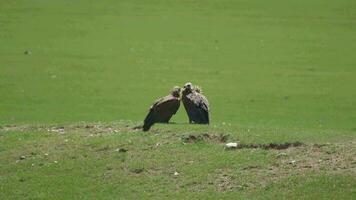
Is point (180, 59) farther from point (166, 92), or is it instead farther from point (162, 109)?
point (162, 109)

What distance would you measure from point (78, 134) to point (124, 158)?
2.37 metres

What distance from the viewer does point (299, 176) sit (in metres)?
12.6

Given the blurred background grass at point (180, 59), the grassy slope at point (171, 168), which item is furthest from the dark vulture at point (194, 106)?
the blurred background grass at point (180, 59)

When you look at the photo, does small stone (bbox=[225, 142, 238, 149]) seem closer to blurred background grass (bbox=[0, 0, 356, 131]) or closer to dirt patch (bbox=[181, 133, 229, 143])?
dirt patch (bbox=[181, 133, 229, 143])

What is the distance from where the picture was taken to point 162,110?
651 inches

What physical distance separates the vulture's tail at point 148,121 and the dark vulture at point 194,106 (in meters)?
1.12

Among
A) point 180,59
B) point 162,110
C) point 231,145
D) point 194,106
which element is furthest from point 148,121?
point 180,59

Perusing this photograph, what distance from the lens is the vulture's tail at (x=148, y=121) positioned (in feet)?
52.0

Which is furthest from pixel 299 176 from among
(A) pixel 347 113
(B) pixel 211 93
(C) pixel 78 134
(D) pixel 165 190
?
(B) pixel 211 93

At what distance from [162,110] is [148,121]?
58 centimetres

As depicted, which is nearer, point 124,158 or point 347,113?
point 124,158

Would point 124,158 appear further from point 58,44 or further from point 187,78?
point 58,44

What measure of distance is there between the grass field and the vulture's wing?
466mm

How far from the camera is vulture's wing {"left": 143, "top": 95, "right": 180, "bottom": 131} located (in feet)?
53.0
